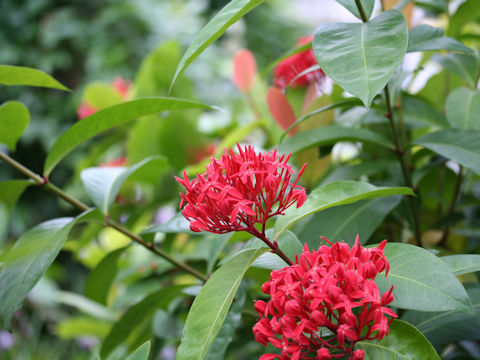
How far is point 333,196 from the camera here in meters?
0.38

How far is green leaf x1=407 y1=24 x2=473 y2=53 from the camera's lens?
0.49m

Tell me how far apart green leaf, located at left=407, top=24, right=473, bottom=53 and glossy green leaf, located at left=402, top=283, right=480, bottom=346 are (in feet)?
0.80

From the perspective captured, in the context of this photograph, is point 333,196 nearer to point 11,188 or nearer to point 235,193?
point 235,193

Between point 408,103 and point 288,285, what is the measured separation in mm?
419

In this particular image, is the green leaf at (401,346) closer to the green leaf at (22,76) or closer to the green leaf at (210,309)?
the green leaf at (210,309)

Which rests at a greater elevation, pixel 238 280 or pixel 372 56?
pixel 372 56

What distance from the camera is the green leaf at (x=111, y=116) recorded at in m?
0.51

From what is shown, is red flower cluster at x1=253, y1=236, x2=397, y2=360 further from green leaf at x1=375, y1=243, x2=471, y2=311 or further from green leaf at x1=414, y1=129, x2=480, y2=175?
green leaf at x1=414, y1=129, x2=480, y2=175

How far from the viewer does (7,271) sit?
48 centimetres

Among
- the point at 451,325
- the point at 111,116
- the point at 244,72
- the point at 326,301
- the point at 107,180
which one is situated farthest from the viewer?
the point at 244,72

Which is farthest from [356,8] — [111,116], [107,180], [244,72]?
[244,72]

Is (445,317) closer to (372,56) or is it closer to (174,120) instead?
(372,56)

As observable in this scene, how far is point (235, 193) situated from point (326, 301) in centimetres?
10

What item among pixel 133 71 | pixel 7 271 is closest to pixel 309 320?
pixel 7 271
